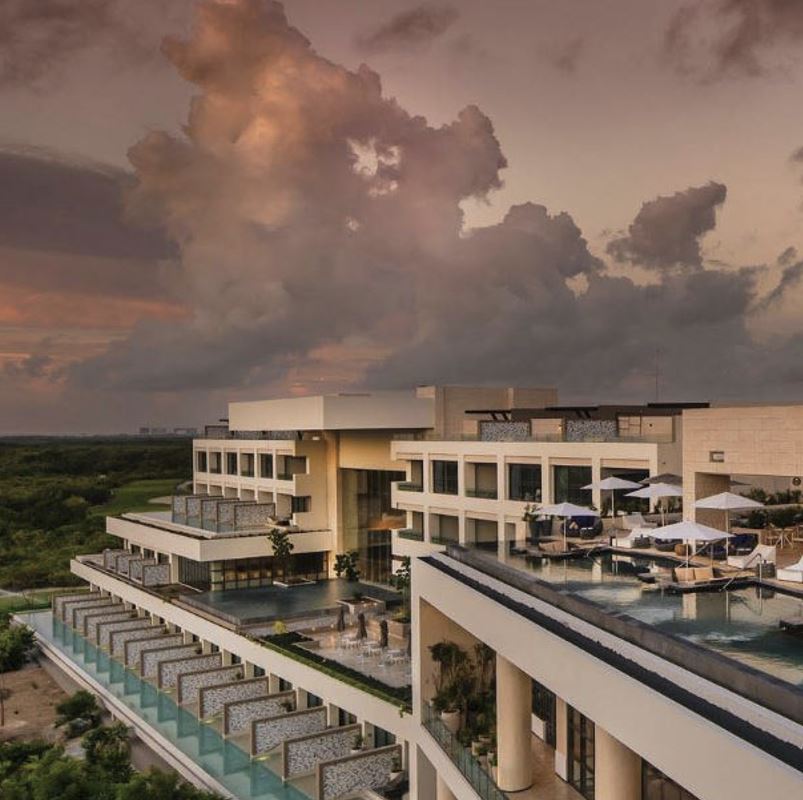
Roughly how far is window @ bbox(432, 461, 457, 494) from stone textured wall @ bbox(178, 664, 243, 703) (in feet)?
36.1

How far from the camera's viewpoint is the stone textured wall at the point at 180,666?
3359cm

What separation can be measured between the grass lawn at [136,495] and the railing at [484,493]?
7601cm

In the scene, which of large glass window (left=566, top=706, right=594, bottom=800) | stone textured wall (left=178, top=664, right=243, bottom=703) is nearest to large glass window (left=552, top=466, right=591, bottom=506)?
stone textured wall (left=178, top=664, right=243, bottom=703)

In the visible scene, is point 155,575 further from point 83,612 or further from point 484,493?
point 484,493

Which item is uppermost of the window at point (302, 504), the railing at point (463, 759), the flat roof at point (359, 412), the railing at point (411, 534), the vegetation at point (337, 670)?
the flat roof at point (359, 412)

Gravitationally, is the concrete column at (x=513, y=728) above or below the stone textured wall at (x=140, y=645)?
above

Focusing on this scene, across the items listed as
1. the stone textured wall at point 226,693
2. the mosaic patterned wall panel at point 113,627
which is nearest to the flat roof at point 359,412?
the mosaic patterned wall panel at point 113,627

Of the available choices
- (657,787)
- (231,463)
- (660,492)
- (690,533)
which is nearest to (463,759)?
(657,787)

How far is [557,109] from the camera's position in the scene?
4725 centimetres

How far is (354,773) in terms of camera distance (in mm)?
23203

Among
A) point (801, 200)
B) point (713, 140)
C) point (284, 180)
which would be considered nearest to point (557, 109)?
point (713, 140)

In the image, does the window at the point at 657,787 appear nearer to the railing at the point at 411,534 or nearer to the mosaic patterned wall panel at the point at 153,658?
the railing at the point at 411,534

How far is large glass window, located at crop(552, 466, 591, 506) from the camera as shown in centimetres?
2970

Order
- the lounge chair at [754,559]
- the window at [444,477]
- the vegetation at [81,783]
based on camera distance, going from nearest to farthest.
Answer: the lounge chair at [754,559] → the vegetation at [81,783] → the window at [444,477]
